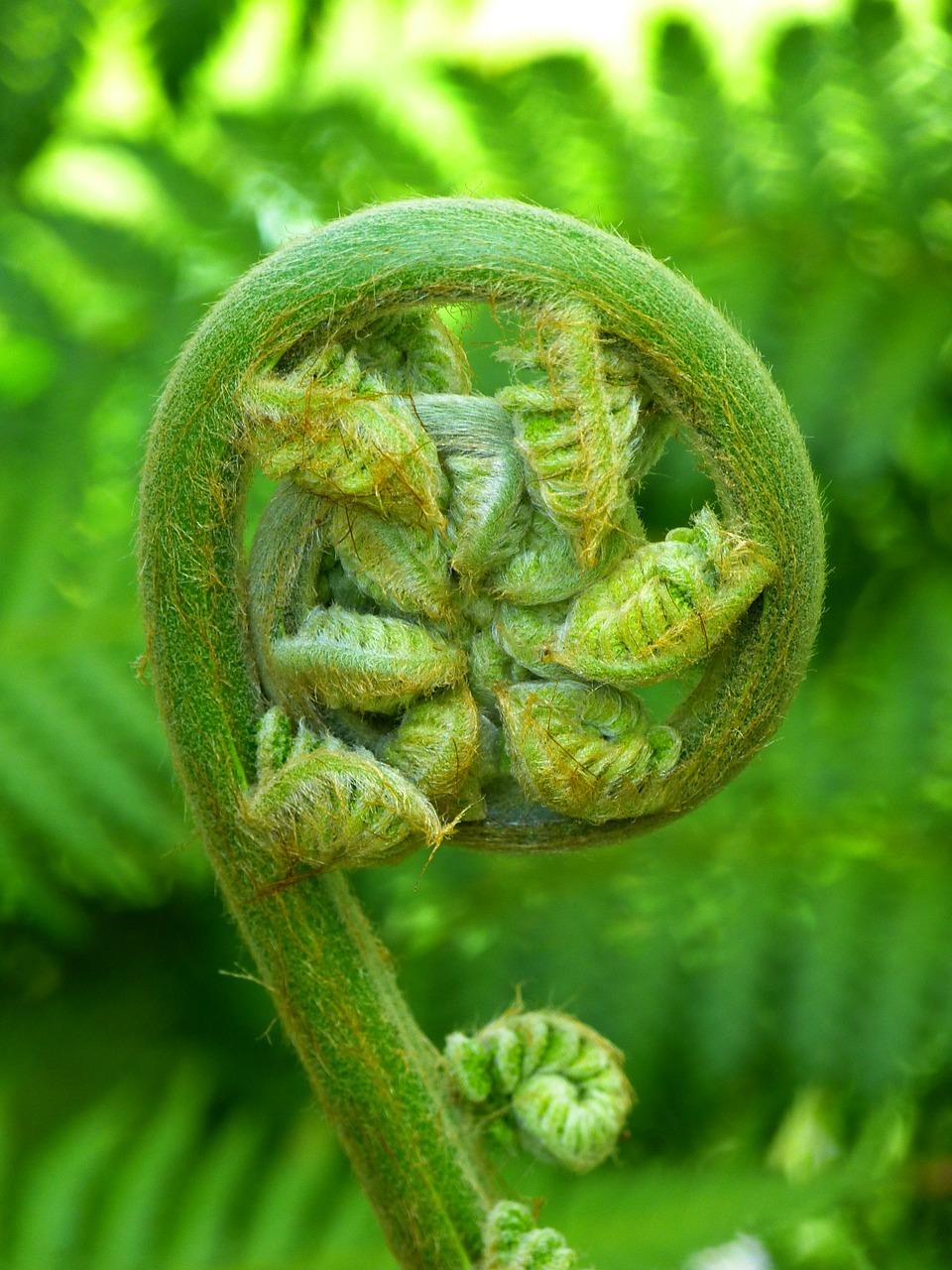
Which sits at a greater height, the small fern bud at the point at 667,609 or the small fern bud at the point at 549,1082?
the small fern bud at the point at 667,609

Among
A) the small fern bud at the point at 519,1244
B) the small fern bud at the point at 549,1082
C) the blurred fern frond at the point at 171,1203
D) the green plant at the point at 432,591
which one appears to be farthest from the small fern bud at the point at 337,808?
the blurred fern frond at the point at 171,1203

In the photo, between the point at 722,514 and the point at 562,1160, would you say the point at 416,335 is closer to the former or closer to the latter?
the point at 722,514

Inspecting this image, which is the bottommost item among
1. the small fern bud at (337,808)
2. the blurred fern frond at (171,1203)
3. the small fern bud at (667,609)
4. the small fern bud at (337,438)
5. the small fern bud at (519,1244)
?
the blurred fern frond at (171,1203)

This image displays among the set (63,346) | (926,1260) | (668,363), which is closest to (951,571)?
(926,1260)

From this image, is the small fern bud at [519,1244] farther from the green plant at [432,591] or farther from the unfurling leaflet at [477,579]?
the unfurling leaflet at [477,579]

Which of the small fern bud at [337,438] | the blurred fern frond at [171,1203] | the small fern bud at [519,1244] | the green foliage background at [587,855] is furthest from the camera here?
the green foliage background at [587,855]

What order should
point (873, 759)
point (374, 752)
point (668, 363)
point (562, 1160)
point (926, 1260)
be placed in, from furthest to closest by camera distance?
1. point (873, 759)
2. point (926, 1260)
3. point (562, 1160)
4. point (374, 752)
5. point (668, 363)

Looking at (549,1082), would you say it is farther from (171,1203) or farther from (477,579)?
(171,1203)

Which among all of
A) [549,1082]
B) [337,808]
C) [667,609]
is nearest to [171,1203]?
[549,1082]

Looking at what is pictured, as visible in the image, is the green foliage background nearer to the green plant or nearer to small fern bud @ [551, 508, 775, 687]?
the green plant
